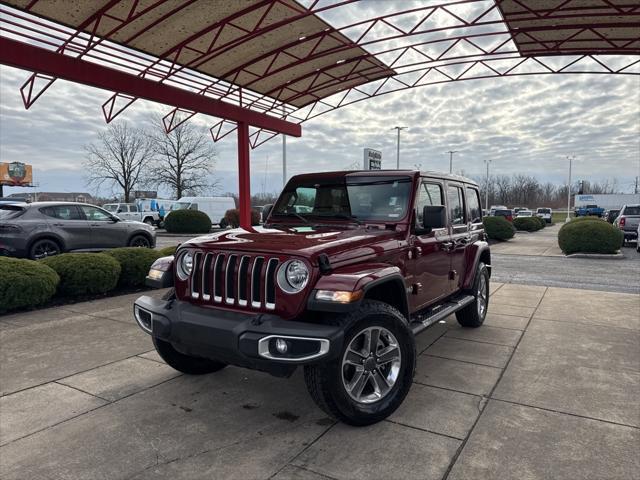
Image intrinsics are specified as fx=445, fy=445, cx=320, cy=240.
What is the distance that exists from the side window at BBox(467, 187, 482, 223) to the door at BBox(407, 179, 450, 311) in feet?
3.82

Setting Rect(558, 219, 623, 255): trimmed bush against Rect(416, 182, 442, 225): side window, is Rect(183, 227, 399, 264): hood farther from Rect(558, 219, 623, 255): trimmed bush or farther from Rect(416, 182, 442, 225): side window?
Rect(558, 219, 623, 255): trimmed bush

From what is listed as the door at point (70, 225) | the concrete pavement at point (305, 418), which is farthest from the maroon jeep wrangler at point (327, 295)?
the door at point (70, 225)

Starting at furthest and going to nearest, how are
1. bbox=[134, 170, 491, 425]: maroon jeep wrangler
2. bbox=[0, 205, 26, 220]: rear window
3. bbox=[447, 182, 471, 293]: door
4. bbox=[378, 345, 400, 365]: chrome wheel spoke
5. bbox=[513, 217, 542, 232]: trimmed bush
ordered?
bbox=[513, 217, 542, 232]: trimmed bush < bbox=[0, 205, 26, 220]: rear window < bbox=[447, 182, 471, 293]: door < bbox=[378, 345, 400, 365]: chrome wheel spoke < bbox=[134, 170, 491, 425]: maroon jeep wrangler

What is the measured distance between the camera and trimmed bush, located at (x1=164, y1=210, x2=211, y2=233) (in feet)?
78.7

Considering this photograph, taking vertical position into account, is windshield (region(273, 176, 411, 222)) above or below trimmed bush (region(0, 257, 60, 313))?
above

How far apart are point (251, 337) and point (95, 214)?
32.3ft

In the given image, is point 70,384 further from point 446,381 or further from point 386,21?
point 386,21

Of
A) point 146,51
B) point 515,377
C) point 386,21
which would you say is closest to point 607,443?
point 515,377

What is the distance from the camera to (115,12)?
8.48 meters

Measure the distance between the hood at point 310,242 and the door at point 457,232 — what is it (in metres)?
1.36

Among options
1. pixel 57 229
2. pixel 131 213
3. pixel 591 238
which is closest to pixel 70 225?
pixel 57 229

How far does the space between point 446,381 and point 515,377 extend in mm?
683

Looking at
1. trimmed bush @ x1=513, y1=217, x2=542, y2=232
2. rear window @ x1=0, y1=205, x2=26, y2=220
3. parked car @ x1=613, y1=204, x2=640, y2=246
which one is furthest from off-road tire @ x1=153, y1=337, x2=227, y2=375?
trimmed bush @ x1=513, y1=217, x2=542, y2=232

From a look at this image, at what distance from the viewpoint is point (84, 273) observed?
704 centimetres
